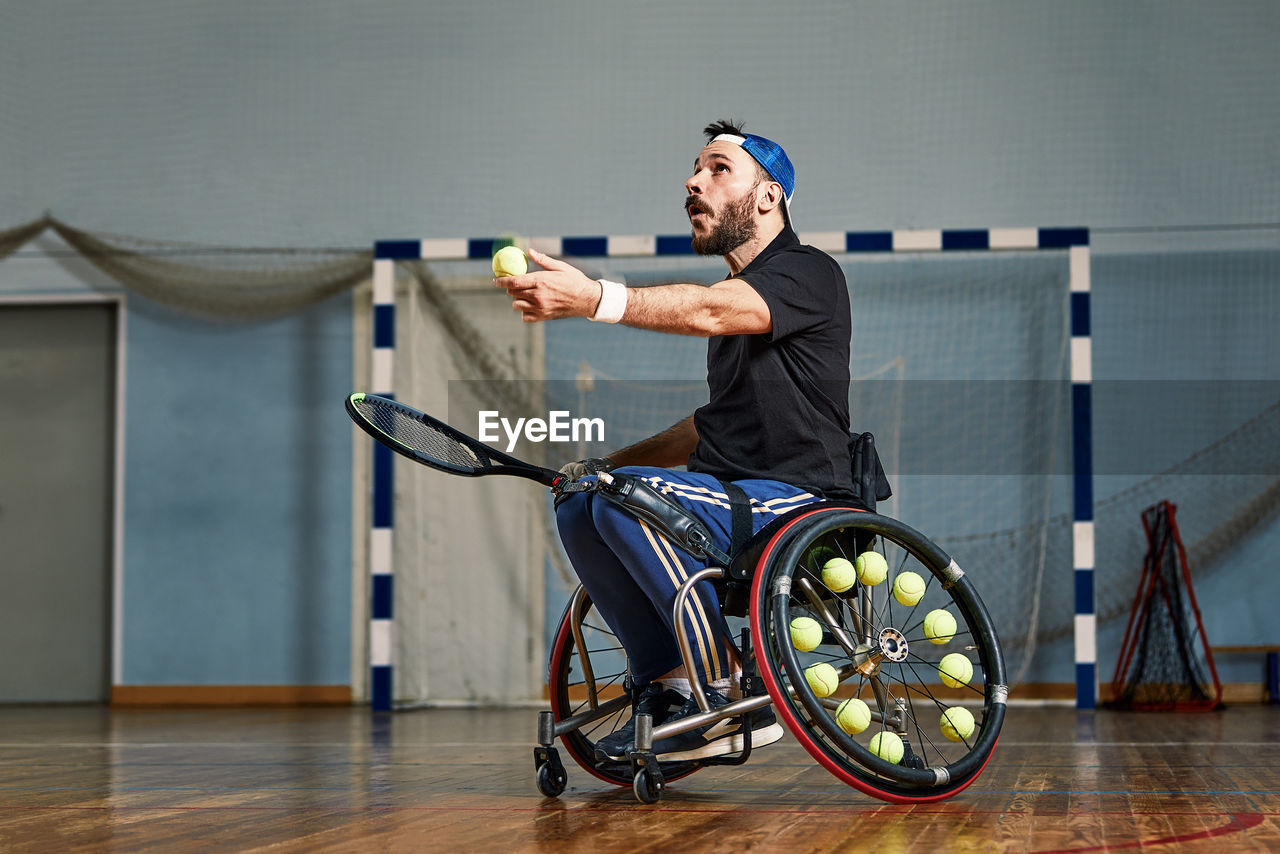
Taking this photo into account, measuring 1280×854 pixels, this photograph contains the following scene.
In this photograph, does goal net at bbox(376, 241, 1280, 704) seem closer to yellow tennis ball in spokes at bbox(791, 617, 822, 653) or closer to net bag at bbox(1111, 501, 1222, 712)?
net bag at bbox(1111, 501, 1222, 712)

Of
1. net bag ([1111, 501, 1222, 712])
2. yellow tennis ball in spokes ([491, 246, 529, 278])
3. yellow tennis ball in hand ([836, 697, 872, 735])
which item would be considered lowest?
net bag ([1111, 501, 1222, 712])

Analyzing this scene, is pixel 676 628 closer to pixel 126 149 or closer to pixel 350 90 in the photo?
pixel 350 90

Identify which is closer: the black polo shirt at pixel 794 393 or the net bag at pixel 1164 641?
the black polo shirt at pixel 794 393

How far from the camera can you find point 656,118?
5.38 meters

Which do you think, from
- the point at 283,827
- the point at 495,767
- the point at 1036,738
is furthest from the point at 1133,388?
the point at 283,827

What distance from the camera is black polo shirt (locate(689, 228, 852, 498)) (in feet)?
6.61

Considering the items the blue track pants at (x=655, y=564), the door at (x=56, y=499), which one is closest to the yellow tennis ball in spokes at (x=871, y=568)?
the blue track pants at (x=655, y=564)

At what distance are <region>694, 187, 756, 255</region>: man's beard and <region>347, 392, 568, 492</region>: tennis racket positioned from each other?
1.67 feet

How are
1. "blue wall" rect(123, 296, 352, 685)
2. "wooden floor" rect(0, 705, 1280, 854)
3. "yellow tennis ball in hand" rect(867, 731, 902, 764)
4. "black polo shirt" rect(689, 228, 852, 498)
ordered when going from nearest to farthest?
"wooden floor" rect(0, 705, 1280, 854), "yellow tennis ball in hand" rect(867, 731, 902, 764), "black polo shirt" rect(689, 228, 852, 498), "blue wall" rect(123, 296, 352, 685)

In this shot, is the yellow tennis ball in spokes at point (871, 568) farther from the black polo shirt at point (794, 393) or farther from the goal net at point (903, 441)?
the goal net at point (903, 441)

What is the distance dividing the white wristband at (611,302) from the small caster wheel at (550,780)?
740mm

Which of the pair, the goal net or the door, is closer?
the goal net

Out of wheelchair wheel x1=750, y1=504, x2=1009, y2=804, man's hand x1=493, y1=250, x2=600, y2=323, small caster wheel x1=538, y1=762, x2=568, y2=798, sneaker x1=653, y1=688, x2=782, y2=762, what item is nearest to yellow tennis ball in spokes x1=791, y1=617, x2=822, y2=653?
wheelchair wheel x1=750, y1=504, x2=1009, y2=804

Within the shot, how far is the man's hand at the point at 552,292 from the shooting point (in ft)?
5.54
